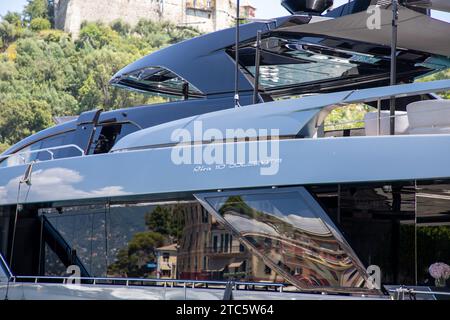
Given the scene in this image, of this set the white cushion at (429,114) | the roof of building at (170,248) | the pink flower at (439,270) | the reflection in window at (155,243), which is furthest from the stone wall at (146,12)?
the pink flower at (439,270)

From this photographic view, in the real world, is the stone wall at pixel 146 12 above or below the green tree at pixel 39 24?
above

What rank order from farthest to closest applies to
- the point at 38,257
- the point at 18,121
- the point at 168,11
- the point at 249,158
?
the point at 168,11
the point at 18,121
the point at 38,257
the point at 249,158

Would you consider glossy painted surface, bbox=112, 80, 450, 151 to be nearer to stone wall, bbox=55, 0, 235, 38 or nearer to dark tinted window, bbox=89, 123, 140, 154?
dark tinted window, bbox=89, 123, 140, 154

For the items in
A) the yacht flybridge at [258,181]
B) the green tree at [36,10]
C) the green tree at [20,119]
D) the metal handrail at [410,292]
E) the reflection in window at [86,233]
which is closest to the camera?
the metal handrail at [410,292]

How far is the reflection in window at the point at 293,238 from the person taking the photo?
6512 mm

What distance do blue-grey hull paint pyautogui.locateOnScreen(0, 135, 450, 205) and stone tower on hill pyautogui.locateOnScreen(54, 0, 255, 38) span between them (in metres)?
95.1

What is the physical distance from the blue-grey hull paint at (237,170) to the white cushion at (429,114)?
415mm

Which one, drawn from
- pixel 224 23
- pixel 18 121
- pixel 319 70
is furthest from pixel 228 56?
pixel 224 23

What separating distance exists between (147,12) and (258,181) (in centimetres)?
10168

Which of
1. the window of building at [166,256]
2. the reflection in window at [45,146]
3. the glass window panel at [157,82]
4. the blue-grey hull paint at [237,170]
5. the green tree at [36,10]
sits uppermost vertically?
the green tree at [36,10]

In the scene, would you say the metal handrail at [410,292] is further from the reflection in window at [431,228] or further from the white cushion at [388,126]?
the white cushion at [388,126]

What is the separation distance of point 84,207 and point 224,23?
98.7m

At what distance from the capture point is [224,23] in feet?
347
